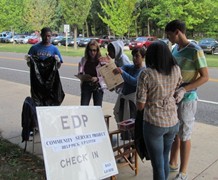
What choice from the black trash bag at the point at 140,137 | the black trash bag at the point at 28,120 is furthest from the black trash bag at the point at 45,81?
the black trash bag at the point at 140,137

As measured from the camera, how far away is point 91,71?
192 inches

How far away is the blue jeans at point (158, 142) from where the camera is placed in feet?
10.0

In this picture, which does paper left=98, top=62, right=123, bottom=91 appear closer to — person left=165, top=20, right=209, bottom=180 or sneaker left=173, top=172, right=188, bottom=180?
person left=165, top=20, right=209, bottom=180

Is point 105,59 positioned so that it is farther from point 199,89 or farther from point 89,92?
point 199,89

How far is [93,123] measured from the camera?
3.42 metres

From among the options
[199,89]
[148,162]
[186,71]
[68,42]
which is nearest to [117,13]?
[68,42]

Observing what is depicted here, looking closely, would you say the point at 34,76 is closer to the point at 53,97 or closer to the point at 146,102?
the point at 53,97

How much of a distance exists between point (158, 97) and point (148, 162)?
6.11 feet

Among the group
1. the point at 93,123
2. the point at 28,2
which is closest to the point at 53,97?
the point at 93,123

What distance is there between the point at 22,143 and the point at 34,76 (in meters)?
1.11

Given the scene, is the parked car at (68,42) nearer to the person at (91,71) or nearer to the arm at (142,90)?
the person at (91,71)

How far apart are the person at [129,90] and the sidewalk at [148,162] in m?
0.56

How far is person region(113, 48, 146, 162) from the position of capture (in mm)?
3967

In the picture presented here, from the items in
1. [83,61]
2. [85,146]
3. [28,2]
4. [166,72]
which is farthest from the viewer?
[28,2]
